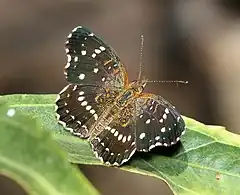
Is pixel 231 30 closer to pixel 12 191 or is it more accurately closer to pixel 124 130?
pixel 12 191

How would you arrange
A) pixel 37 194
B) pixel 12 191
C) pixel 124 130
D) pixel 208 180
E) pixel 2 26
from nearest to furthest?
pixel 37 194 → pixel 208 180 → pixel 124 130 → pixel 12 191 → pixel 2 26

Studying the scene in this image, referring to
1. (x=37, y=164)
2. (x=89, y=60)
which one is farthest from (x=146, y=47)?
(x=37, y=164)

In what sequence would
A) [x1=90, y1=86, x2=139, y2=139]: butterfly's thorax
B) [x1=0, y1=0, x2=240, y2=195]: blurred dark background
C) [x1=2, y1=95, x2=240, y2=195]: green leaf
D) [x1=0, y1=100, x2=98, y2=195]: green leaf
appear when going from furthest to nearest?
[x1=0, y1=0, x2=240, y2=195]: blurred dark background < [x1=90, y1=86, x2=139, y2=139]: butterfly's thorax < [x1=2, y1=95, x2=240, y2=195]: green leaf < [x1=0, y1=100, x2=98, y2=195]: green leaf

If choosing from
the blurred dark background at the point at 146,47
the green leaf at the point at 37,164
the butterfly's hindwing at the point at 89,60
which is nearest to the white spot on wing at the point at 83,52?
the butterfly's hindwing at the point at 89,60

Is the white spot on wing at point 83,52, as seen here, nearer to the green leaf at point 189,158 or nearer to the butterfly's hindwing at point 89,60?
the butterfly's hindwing at point 89,60

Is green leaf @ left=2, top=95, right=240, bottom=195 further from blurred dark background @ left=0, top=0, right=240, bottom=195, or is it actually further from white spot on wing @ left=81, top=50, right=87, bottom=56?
blurred dark background @ left=0, top=0, right=240, bottom=195

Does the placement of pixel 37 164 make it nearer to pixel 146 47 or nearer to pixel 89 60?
pixel 89 60

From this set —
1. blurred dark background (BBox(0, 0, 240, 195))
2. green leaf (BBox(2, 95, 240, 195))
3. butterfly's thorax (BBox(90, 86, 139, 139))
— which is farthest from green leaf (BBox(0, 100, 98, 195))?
blurred dark background (BBox(0, 0, 240, 195))

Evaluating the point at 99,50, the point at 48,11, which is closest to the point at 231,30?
the point at 48,11
